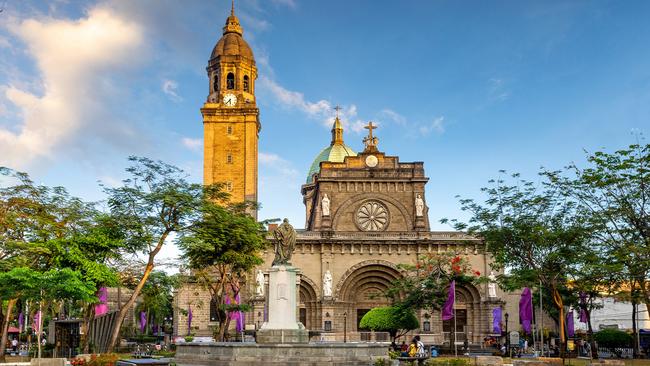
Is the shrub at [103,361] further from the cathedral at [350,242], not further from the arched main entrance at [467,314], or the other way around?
the arched main entrance at [467,314]

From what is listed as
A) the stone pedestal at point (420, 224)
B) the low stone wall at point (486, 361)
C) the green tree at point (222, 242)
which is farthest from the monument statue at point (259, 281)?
the low stone wall at point (486, 361)

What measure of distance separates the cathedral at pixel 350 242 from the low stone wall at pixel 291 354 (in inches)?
1262

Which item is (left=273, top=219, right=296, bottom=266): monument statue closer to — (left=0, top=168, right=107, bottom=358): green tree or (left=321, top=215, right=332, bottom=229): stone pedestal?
(left=0, top=168, right=107, bottom=358): green tree

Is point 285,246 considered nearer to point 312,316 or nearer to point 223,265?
point 223,265

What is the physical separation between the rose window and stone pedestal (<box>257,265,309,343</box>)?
114 feet

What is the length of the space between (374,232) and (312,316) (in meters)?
9.00

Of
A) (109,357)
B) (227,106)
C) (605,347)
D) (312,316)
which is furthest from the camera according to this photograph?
(227,106)

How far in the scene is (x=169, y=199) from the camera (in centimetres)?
3400

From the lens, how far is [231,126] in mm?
63562

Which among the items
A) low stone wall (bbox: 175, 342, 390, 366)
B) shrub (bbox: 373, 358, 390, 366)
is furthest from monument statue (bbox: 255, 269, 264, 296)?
shrub (bbox: 373, 358, 390, 366)

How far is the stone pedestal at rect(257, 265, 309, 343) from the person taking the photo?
2480cm

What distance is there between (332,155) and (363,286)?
25.2 meters

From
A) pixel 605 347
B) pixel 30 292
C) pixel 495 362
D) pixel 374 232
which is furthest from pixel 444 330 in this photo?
pixel 30 292

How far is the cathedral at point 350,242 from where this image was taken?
5734cm
